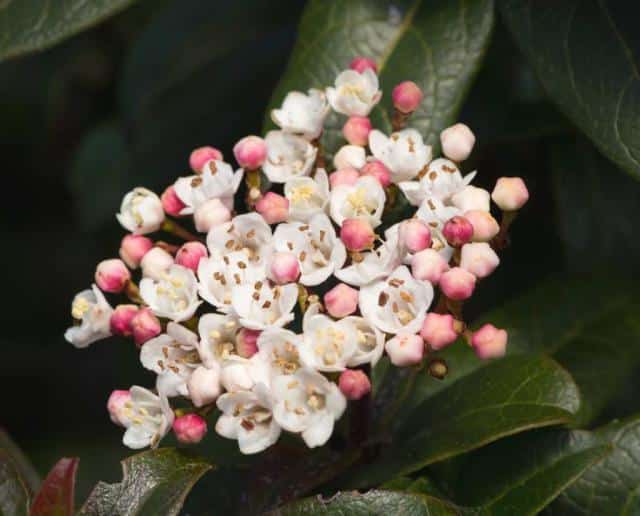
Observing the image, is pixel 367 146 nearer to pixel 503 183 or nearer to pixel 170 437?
pixel 503 183

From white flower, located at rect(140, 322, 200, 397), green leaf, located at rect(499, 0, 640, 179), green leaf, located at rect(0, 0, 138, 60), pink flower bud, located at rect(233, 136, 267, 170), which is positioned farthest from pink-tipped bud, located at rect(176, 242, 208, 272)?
green leaf, located at rect(499, 0, 640, 179)

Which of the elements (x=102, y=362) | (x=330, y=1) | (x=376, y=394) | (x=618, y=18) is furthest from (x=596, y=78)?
(x=102, y=362)

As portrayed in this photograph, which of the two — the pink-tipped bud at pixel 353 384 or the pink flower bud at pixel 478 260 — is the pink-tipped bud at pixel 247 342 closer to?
the pink-tipped bud at pixel 353 384

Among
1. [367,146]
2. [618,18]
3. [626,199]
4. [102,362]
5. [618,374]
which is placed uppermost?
[618,18]

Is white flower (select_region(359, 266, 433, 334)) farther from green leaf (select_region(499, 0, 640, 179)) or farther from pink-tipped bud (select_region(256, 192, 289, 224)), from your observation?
green leaf (select_region(499, 0, 640, 179))

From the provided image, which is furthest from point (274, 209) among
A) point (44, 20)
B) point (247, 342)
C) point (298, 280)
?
point (44, 20)

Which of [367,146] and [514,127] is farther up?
[367,146]

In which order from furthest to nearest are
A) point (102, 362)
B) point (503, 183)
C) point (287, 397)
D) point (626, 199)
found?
point (102, 362), point (626, 199), point (503, 183), point (287, 397)
